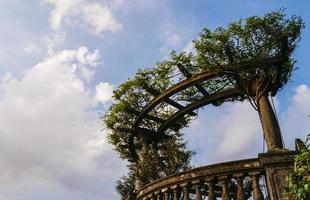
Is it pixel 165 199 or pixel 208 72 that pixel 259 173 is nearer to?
pixel 165 199

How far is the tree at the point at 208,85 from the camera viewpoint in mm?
9695

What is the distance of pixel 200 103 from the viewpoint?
11.9m

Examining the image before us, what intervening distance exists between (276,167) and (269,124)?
249cm

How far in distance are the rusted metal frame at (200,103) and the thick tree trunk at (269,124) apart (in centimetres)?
113

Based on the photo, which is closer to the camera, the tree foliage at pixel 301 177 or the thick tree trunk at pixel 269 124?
the tree foliage at pixel 301 177

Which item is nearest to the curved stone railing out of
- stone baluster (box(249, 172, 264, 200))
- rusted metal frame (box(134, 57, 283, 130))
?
stone baluster (box(249, 172, 264, 200))

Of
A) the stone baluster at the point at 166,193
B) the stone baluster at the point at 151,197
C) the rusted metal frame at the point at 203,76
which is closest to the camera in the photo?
the stone baluster at the point at 166,193

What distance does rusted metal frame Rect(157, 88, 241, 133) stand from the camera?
437 inches

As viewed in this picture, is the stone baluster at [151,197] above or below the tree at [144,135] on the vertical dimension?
below

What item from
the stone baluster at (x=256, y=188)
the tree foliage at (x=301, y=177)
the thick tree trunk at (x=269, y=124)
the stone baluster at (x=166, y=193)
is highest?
the thick tree trunk at (x=269, y=124)

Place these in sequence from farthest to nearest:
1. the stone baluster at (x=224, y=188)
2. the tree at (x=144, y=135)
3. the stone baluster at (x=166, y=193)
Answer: the tree at (x=144, y=135)
the stone baluster at (x=166, y=193)
the stone baluster at (x=224, y=188)

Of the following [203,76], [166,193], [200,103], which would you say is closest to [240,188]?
[166,193]

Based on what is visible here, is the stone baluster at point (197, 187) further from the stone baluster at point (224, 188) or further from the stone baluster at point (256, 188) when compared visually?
the stone baluster at point (256, 188)

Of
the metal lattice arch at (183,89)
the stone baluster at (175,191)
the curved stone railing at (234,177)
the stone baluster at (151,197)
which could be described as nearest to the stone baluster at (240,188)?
the curved stone railing at (234,177)
